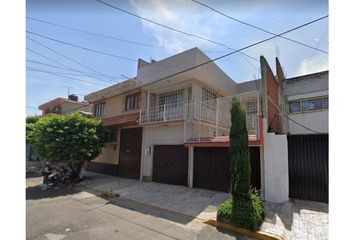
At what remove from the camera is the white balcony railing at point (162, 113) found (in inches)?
443

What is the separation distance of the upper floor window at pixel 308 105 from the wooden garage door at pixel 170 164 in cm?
785

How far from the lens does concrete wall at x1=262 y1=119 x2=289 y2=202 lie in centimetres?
722

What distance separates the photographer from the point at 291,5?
4.41 m

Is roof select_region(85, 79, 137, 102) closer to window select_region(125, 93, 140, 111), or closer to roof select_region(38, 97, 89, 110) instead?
window select_region(125, 93, 140, 111)

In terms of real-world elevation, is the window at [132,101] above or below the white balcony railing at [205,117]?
above

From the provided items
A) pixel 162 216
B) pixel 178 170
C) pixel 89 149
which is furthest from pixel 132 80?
pixel 162 216

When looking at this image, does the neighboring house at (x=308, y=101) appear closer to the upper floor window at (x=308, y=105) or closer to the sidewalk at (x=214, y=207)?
the upper floor window at (x=308, y=105)

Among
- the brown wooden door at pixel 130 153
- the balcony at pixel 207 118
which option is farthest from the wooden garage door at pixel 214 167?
the brown wooden door at pixel 130 153

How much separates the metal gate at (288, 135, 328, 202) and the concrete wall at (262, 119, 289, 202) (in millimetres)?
720

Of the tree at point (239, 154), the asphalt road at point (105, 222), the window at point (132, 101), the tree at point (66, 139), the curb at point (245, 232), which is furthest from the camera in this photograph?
the window at point (132, 101)
